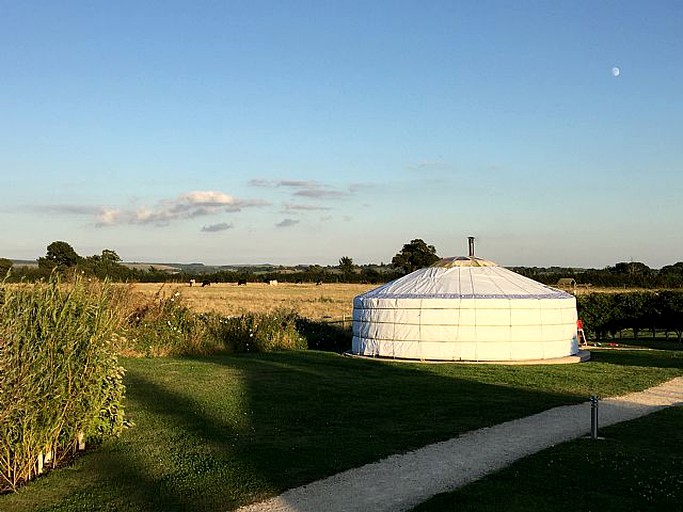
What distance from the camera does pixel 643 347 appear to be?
70.7ft

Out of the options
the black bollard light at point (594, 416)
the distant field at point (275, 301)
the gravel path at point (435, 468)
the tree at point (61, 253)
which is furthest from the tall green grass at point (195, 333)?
the tree at point (61, 253)

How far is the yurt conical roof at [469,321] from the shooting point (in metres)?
17.7

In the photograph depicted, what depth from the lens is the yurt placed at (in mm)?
17703

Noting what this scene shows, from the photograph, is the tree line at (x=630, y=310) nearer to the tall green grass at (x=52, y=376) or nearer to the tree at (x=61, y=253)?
the tall green grass at (x=52, y=376)

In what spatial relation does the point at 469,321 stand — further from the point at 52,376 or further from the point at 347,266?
the point at 347,266

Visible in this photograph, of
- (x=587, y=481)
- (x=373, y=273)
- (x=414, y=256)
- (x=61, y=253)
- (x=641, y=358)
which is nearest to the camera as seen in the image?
(x=587, y=481)

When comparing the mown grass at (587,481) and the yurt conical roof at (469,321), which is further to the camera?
the yurt conical roof at (469,321)

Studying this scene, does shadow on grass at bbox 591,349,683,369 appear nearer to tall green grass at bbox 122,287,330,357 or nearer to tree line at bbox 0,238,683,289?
tall green grass at bbox 122,287,330,357

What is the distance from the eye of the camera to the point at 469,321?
17.7 m

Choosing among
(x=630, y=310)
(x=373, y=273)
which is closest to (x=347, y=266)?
(x=373, y=273)

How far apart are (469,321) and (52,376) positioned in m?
11.7

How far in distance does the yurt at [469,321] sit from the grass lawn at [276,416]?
1042 millimetres

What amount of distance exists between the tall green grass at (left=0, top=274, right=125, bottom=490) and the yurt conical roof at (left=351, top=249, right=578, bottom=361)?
10.1m

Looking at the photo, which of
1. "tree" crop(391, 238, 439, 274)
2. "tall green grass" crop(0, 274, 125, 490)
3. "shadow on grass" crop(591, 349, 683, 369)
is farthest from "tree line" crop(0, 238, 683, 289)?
"tall green grass" crop(0, 274, 125, 490)
